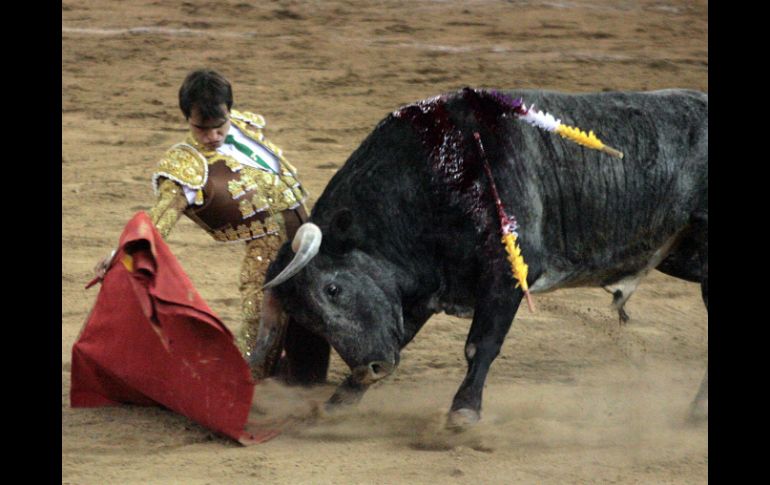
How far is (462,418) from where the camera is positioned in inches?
197

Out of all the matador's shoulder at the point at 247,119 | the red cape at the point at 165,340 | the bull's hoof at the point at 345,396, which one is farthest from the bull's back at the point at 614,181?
the red cape at the point at 165,340

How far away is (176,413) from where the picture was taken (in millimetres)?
5172

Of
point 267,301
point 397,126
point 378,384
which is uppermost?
point 397,126

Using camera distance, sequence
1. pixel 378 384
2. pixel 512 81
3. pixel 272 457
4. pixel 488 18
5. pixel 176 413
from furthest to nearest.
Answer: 1. pixel 488 18
2. pixel 512 81
3. pixel 378 384
4. pixel 176 413
5. pixel 272 457

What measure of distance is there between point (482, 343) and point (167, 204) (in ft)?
4.18

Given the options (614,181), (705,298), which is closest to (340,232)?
(614,181)

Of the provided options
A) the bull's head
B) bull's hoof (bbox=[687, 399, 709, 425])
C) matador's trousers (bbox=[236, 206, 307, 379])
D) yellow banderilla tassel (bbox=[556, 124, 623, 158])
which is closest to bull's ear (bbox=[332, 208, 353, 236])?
the bull's head

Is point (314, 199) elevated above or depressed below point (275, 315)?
below

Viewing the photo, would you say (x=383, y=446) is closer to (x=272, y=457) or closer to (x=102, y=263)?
(x=272, y=457)

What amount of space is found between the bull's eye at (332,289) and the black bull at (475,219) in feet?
0.05

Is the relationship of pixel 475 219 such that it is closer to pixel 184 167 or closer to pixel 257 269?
pixel 257 269

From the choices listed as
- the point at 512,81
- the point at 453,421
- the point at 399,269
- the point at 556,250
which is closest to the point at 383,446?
the point at 453,421

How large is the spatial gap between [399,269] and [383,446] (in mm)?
657

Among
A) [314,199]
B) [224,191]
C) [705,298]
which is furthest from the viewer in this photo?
[314,199]
